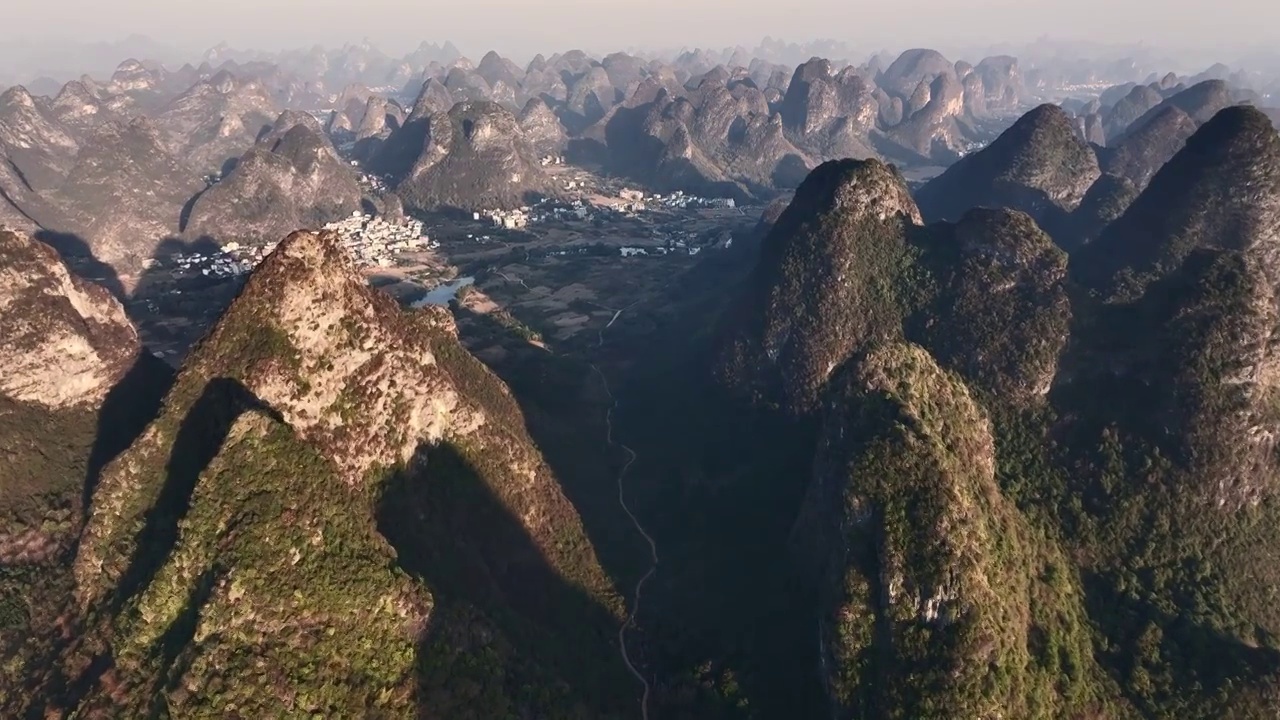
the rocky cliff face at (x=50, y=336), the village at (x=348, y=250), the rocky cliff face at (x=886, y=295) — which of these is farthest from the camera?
the village at (x=348, y=250)

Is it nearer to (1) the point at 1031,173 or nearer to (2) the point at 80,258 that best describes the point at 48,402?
(2) the point at 80,258

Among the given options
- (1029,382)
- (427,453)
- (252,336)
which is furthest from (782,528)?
(252,336)

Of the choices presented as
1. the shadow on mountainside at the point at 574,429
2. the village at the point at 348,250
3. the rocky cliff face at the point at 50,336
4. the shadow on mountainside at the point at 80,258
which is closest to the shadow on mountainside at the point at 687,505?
the shadow on mountainside at the point at 574,429

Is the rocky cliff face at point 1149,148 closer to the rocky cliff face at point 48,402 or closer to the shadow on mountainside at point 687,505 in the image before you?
the shadow on mountainside at point 687,505

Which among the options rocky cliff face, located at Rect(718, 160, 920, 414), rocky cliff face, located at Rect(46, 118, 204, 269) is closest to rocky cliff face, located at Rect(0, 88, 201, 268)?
rocky cliff face, located at Rect(46, 118, 204, 269)

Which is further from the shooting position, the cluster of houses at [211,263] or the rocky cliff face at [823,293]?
the cluster of houses at [211,263]

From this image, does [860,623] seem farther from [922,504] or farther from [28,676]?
[28,676]
